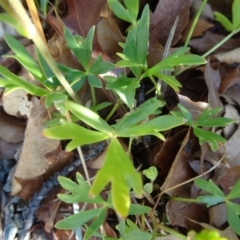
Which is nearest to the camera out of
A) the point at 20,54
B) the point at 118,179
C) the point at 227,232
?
the point at 118,179

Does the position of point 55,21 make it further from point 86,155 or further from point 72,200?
point 72,200

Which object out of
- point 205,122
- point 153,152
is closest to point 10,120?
point 153,152

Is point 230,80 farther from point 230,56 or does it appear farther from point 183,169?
point 183,169

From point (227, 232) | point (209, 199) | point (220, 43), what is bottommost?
point (227, 232)

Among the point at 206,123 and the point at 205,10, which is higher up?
the point at 205,10

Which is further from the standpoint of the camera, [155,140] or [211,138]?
[155,140]

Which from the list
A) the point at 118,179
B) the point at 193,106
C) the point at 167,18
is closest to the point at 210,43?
the point at 167,18
